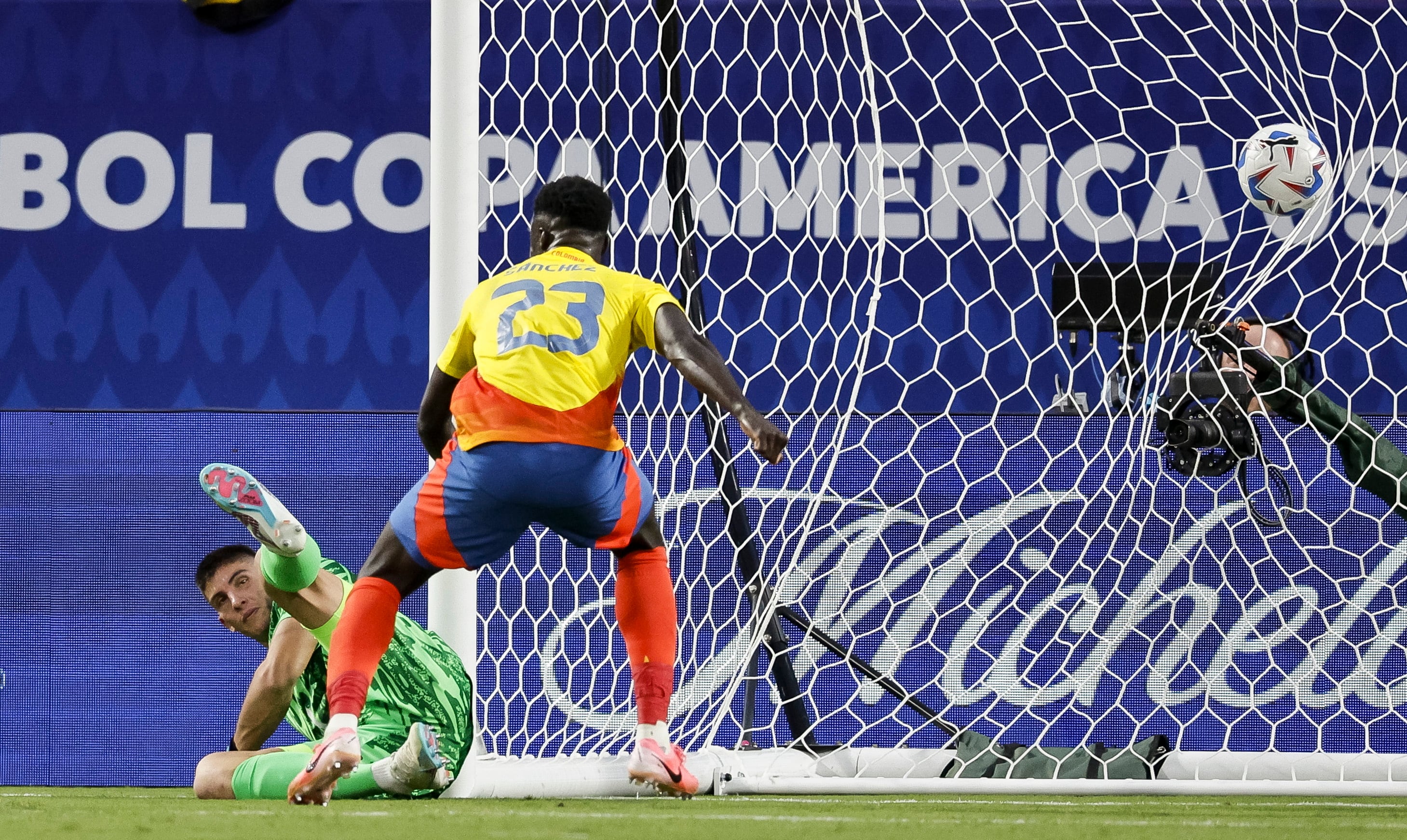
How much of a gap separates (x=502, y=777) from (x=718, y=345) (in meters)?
1.85

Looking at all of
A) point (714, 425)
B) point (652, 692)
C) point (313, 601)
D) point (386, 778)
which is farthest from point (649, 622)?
point (714, 425)

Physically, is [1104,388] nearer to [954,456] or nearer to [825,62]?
[954,456]

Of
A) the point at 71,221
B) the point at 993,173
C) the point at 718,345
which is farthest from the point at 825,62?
the point at 71,221

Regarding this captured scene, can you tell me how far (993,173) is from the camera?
15.7 ft

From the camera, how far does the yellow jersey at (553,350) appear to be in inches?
98.3

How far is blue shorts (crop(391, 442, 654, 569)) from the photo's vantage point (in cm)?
248

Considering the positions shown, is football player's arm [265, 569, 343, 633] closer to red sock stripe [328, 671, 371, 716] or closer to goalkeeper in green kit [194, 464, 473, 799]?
goalkeeper in green kit [194, 464, 473, 799]

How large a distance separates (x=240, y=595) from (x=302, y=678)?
25cm

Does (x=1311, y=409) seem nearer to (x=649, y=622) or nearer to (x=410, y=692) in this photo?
(x=649, y=622)

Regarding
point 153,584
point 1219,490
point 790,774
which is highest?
point 1219,490

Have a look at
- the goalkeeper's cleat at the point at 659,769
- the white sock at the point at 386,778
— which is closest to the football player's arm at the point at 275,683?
the white sock at the point at 386,778

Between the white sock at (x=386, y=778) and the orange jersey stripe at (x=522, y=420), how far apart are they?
80 cm

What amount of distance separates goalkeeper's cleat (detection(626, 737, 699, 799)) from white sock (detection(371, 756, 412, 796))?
65 centimetres

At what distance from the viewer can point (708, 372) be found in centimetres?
242
